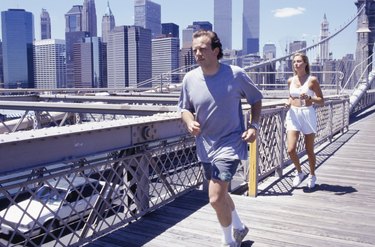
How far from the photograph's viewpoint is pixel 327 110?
26.9ft

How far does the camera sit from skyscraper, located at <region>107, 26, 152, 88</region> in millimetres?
111500

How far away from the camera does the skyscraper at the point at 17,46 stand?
431 feet

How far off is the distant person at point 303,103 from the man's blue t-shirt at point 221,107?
5.75ft

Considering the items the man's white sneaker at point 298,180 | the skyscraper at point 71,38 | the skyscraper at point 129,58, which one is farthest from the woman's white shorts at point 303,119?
the skyscraper at point 71,38

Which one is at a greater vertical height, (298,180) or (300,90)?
(300,90)

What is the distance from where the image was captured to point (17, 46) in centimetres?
15388

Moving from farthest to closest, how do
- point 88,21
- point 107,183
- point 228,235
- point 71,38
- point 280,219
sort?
point 88,21, point 71,38, point 280,219, point 107,183, point 228,235

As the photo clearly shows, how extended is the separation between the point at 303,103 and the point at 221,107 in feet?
6.65

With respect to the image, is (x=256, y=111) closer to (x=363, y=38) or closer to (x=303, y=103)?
(x=303, y=103)

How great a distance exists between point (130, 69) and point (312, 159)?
111 metres

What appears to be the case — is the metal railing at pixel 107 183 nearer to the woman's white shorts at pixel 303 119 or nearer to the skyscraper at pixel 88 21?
the woman's white shorts at pixel 303 119

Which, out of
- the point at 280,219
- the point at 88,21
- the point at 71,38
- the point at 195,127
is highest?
the point at 88,21

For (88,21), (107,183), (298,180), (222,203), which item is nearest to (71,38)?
(88,21)

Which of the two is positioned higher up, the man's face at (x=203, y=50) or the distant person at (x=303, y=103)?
the man's face at (x=203, y=50)
